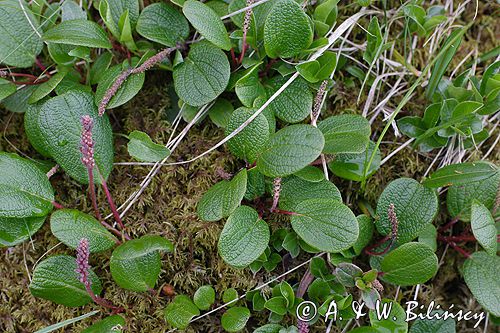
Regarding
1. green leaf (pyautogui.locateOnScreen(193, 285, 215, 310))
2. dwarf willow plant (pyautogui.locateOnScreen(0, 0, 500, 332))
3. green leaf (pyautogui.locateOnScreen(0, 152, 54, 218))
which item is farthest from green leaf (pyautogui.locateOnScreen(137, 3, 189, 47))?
green leaf (pyautogui.locateOnScreen(193, 285, 215, 310))

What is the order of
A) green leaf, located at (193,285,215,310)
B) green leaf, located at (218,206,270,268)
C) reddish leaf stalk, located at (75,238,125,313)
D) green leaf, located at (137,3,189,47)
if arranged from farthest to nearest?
1. green leaf, located at (137,3,189,47)
2. green leaf, located at (193,285,215,310)
3. green leaf, located at (218,206,270,268)
4. reddish leaf stalk, located at (75,238,125,313)

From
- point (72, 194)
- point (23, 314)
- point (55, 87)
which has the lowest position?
point (23, 314)

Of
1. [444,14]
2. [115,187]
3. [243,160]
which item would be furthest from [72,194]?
[444,14]

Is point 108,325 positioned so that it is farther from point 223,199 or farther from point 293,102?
point 293,102

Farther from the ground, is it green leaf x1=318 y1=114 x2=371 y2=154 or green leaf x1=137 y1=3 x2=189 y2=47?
green leaf x1=137 y1=3 x2=189 y2=47

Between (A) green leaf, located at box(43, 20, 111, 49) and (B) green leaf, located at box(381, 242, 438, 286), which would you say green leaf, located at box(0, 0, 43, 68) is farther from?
(B) green leaf, located at box(381, 242, 438, 286)

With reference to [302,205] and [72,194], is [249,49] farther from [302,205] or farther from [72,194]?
[72,194]

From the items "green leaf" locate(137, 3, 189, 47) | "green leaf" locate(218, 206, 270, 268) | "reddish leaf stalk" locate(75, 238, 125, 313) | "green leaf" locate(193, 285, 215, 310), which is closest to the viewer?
"reddish leaf stalk" locate(75, 238, 125, 313)
